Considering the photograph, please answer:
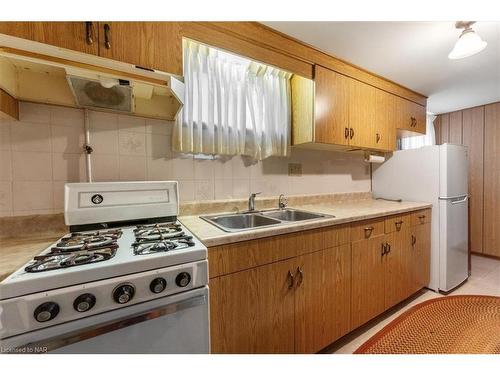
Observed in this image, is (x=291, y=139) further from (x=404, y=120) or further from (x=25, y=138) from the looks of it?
(x=25, y=138)

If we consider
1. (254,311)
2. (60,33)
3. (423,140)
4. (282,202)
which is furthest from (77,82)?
(423,140)

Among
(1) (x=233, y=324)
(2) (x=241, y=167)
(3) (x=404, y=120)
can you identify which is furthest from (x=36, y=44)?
(3) (x=404, y=120)

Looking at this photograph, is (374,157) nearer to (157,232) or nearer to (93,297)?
(157,232)

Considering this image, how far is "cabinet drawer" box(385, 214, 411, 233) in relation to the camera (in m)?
1.65

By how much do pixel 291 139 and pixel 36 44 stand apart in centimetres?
158

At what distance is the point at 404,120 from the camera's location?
2268mm

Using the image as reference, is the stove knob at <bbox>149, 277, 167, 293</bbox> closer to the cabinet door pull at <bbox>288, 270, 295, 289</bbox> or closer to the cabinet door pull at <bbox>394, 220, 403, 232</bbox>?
the cabinet door pull at <bbox>288, 270, 295, 289</bbox>

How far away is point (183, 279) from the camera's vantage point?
2.53 feet

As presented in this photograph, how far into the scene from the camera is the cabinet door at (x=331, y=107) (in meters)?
1.67

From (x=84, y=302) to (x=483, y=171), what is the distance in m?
4.32

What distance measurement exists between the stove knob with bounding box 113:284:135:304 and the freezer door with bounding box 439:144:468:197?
250 cm

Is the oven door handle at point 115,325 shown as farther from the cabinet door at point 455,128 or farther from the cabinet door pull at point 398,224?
the cabinet door at point 455,128

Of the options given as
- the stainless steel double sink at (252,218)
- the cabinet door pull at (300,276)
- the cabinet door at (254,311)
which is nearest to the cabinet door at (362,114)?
the stainless steel double sink at (252,218)

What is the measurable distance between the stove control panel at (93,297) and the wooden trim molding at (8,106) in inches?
32.9
